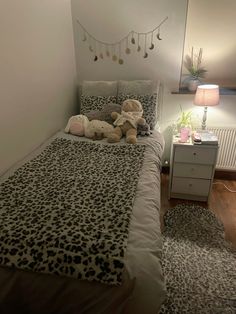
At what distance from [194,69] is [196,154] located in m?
0.95

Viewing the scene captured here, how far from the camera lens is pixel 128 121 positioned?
7.35 ft

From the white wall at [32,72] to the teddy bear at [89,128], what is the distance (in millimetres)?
262

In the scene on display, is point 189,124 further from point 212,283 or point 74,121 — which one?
point 212,283

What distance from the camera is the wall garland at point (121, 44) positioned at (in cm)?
246

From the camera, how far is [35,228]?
3.58 feet

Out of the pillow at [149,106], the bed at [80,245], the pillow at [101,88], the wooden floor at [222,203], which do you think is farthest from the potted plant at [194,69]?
the bed at [80,245]

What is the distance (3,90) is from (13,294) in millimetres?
1323

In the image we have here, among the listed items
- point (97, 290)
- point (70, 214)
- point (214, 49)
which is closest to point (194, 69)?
point (214, 49)

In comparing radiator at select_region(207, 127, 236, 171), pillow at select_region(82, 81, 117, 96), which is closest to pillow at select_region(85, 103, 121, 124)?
pillow at select_region(82, 81, 117, 96)

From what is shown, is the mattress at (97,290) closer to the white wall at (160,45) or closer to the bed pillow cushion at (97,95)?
the bed pillow cushion at (97,95)

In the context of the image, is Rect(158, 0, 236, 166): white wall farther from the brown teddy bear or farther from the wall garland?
the brown teddy bear

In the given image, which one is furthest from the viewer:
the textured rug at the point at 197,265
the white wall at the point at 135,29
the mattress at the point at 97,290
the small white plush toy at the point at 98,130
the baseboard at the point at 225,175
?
the baseboard at the point at 225,175

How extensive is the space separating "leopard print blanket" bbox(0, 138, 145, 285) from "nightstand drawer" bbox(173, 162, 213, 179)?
0.59 meters

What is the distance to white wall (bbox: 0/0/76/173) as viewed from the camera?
→ 5.57 feet
